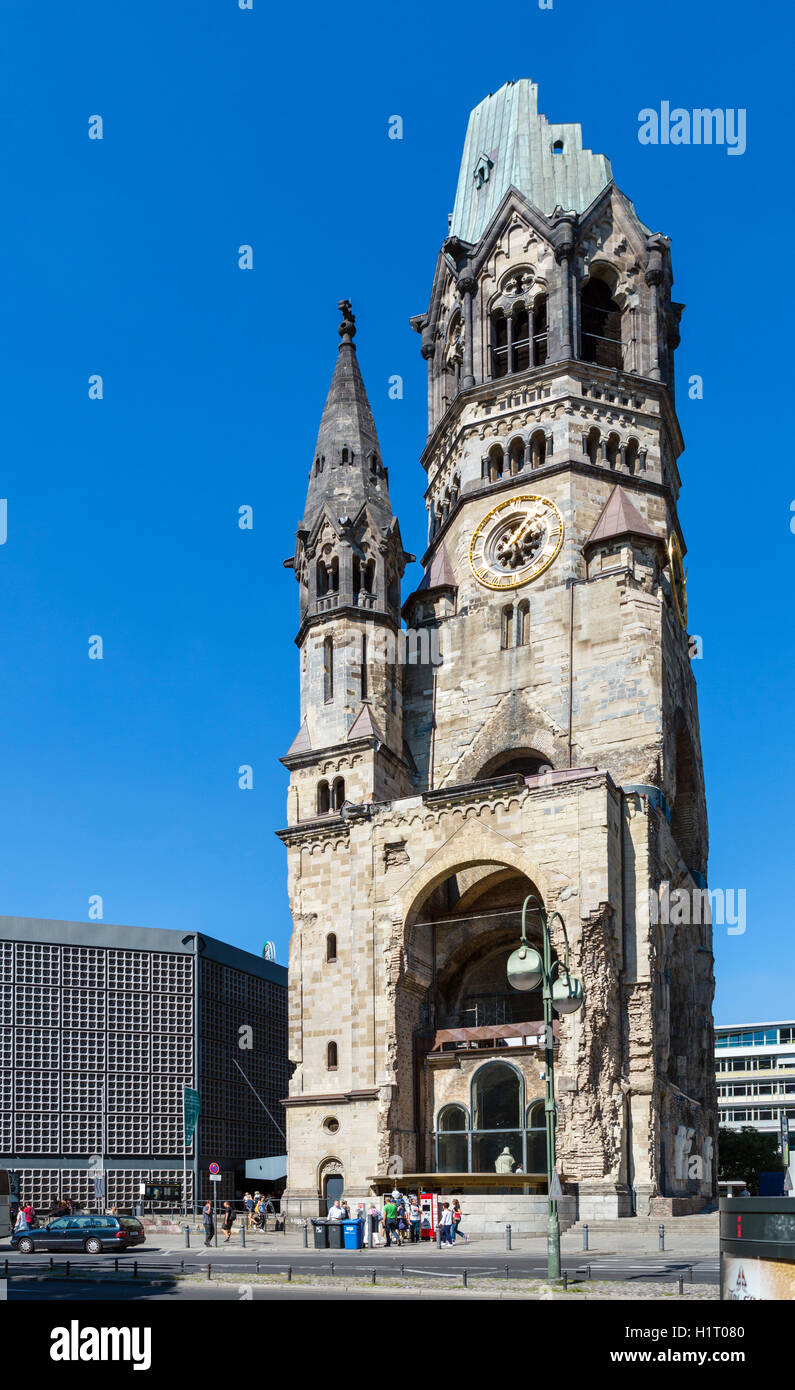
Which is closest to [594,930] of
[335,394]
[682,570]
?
[682,570]

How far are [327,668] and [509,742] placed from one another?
7.17 meters

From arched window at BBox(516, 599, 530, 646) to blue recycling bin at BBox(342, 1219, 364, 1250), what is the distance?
2491 centimetres

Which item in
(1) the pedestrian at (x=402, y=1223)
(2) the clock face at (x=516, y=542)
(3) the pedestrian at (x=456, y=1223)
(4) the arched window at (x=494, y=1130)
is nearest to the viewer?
(3) the pedestrian at (x=456, y=1223)

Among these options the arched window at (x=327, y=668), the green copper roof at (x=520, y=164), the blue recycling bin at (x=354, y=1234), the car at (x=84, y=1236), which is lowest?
the car at (x=84, y=1236)

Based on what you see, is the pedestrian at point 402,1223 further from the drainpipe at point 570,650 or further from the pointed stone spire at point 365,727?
the drainpipe at point 570,650

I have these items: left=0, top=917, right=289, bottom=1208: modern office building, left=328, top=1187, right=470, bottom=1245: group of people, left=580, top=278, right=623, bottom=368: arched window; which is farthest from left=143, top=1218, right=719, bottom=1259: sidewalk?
left=580, top=278, right=623, bottom=368: arched window

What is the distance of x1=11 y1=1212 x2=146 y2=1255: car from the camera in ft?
114

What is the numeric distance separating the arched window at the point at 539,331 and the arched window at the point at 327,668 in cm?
1483

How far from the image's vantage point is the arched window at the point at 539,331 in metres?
57.1

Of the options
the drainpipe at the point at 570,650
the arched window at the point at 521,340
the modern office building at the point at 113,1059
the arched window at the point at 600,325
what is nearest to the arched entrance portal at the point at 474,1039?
the drainpipe at the point at 570,650

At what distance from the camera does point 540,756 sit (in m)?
51.7

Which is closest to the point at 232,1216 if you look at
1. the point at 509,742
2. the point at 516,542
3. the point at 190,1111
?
the point at 190,1111
